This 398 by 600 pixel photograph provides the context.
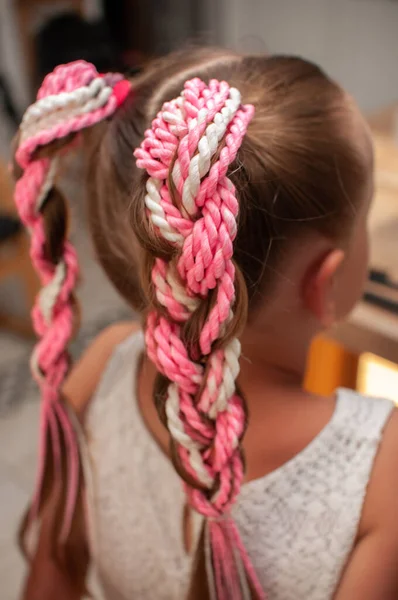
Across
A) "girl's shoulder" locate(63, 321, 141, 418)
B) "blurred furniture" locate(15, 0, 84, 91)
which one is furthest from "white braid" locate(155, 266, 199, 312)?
"blurred furniture" locate(15, 0, 84, 91)

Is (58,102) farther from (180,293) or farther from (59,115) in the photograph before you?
(180,293)

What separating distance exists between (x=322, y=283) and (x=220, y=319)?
0.66 feet

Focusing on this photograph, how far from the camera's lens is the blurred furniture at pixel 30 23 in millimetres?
2828

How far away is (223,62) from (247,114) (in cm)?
14

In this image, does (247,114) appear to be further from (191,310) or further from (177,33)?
(177,33)

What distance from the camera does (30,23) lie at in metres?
2.89

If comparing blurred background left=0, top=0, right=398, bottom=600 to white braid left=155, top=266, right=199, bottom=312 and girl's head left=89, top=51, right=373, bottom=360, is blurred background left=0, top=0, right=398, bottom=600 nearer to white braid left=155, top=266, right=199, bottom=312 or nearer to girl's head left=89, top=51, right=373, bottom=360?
girl's head left=89, top=51, right=373, bottom=360

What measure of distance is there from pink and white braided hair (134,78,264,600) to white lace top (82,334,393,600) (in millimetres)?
138

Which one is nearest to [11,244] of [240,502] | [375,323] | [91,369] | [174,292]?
[91,369]

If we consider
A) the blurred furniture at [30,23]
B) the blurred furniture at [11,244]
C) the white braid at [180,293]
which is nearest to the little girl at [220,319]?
the white braid at [180,293]

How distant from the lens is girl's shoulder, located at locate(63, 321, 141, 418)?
30.3 inches

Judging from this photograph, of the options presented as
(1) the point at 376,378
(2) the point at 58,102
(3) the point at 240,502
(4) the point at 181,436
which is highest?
Result: (2) the point at 58,102

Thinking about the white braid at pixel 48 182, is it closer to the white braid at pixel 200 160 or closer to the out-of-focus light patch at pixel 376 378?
the white braid at pixel 200 160

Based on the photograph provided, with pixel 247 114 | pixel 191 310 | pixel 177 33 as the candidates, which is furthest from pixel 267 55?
pixel 177 33
